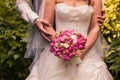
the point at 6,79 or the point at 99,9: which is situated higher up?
the point at 99,9

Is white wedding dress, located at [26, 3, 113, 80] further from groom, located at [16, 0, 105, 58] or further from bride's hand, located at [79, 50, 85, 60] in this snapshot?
groom, located at [16, 0, 105, 58]

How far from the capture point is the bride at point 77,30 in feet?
15.2

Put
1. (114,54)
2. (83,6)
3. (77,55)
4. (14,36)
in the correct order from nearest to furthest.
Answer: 1. (77,55)
2. (83,6)
3. (114,54)
4. (14,36)

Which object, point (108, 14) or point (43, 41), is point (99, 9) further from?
point (108, 14)

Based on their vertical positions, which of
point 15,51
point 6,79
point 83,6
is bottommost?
point 6,79

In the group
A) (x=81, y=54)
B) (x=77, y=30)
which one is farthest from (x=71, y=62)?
(x=77, y=30)

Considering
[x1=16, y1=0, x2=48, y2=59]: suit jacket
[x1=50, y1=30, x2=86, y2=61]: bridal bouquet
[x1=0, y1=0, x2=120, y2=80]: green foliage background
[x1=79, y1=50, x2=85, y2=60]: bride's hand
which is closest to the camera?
[x1=50, y1=30, x2=86, y2=61]: bridal bouquet

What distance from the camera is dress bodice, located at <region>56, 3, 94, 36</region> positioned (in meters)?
4.71

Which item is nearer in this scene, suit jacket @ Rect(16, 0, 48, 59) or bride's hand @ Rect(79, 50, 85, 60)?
bride's hand @ Rect(79, 50, 85, 60)

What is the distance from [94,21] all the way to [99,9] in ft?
0.42

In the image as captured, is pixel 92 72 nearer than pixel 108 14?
Yes

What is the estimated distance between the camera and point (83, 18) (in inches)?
187

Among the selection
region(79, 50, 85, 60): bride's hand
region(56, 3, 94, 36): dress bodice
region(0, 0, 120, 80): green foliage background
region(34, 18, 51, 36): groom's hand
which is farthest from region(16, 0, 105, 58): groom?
region(0, 0, 120, 80): green foliage background

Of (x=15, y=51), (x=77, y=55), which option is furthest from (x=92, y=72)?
(x=15, y=51)
